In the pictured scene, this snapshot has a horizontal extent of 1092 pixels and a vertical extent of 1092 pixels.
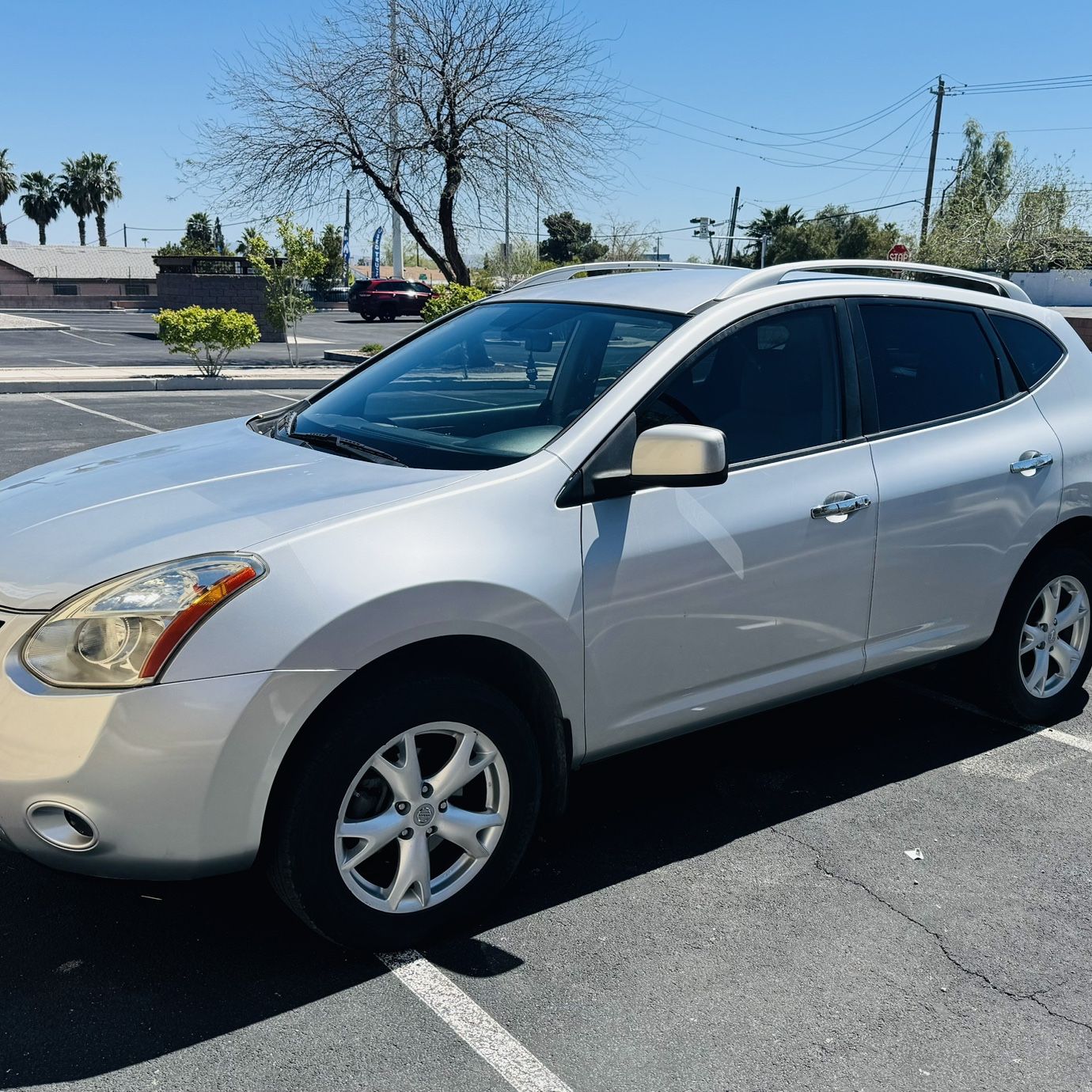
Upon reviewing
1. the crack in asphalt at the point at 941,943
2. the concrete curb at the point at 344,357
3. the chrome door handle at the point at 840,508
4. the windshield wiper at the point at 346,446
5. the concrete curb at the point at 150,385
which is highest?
the windshield wiper at the point at 346,446

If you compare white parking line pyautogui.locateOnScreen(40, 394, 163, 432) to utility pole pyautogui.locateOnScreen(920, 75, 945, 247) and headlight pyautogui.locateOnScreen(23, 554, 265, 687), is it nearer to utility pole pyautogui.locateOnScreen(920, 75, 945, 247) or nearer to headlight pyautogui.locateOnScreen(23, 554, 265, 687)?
headlight pyautogui.locateOnScreen(23, 554, 265, 687)

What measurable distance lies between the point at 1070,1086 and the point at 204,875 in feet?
6.65

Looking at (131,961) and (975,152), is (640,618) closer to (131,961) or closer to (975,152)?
(131,961)

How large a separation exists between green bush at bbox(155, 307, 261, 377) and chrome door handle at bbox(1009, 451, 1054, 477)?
1825 cm

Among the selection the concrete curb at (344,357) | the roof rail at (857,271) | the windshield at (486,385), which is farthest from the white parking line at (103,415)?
the roof rail at (857,271)

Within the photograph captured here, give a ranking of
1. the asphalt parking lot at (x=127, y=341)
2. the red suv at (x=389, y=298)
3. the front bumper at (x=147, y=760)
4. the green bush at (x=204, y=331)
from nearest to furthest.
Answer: the front bumper at (x=147, y=760) → the green bush at (x=204, y=331) → the asphalt parking lot at (x=127, y=341) → the red suv at (x=389, y=298)

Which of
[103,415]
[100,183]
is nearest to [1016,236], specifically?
[103,415]

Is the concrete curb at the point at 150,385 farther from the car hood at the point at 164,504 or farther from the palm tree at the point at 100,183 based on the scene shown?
the palm tree at the point at 100,183

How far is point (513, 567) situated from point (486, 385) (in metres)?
1.18

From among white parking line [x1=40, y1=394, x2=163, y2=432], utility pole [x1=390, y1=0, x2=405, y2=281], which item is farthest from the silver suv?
utility pole [x1=390, y1=0, x2=405, y2=281]

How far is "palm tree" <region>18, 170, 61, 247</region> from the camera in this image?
95.6 m

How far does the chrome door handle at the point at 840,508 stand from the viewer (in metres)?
3.67

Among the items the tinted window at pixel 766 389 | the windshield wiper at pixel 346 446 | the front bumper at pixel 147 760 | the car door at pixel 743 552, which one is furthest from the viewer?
the tinted window at pixel 766 389

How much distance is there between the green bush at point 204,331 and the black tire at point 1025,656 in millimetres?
18177
